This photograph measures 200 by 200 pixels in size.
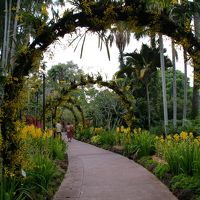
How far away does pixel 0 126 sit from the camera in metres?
7.89

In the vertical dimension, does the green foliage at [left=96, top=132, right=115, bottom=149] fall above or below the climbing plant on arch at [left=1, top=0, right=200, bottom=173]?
below

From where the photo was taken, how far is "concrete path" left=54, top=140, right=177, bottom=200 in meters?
8.40

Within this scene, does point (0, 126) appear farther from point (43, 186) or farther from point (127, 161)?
point (127, 161)

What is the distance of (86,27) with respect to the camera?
7.97m

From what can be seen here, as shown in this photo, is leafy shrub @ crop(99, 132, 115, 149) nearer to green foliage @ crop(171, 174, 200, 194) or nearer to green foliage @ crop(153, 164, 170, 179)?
green foliage @ crop(153, 164, 170, 179)

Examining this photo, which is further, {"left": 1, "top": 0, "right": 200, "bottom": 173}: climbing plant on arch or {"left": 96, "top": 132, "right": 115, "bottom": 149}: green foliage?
{"left": 96, "top": 132, "right": 115, "bottom": 149}: green foliage

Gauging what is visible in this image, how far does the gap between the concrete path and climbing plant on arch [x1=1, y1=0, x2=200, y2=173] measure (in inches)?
69.0

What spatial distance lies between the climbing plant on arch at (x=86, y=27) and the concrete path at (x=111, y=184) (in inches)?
69.0

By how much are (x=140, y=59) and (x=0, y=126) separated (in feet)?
63.5

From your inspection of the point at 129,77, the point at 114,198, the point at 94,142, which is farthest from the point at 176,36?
the point at 129,77

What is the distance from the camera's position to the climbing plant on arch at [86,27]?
7730mm

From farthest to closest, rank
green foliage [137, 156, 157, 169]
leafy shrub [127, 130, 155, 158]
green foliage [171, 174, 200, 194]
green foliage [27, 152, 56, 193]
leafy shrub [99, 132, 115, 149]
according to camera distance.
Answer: leafy shrub [99, 132, 115, 149]
leafy shrub [127, 130, 155, 158]
green foliage [137, 156, 157, 169]
green foliage [27, 152, 56, 193]
green foliage [171, 174, 200, 194]

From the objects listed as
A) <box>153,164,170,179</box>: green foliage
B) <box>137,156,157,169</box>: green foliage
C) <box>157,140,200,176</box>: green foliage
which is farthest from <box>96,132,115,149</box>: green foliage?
<box>157,140,200,176</box>: green foliage

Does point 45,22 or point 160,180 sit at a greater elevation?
point 45,22
